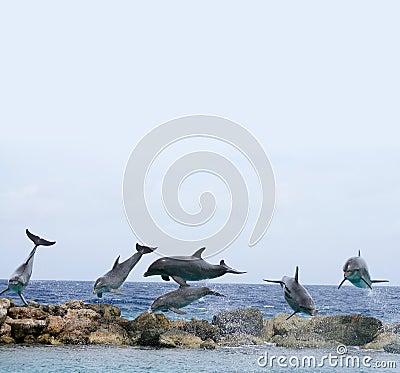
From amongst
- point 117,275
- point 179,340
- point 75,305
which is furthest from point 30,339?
point 117,275

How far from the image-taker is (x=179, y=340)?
41.8ft

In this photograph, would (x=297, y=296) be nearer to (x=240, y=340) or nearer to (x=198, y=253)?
(x=198, y=253)

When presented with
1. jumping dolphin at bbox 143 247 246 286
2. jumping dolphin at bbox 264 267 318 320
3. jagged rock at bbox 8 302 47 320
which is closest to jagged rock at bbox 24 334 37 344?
jagged rock at bbox 8 302 47 320

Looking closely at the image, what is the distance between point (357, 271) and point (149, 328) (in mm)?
5559

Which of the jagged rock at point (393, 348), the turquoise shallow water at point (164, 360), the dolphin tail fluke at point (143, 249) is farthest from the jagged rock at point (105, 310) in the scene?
the jagged rock at point (393, 348)

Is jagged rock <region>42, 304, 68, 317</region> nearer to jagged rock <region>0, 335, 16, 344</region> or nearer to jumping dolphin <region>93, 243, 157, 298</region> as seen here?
jagged rock <region>0, 335, 16, 344</region>

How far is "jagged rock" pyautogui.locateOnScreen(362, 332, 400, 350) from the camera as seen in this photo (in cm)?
1285

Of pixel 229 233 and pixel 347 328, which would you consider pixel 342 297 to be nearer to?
pixel 347 328

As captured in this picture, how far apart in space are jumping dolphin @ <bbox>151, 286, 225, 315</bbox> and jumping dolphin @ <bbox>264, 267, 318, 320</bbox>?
1.24 metres

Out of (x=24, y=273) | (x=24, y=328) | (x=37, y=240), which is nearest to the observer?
(x=37, y=240)

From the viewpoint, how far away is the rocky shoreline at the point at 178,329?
40.9 ft

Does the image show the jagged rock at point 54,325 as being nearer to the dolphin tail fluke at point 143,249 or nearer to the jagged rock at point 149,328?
the jagged rock at point 149,328

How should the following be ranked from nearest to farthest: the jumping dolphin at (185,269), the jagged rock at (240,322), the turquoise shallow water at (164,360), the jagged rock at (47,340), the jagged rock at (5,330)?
1. the jumping dolphin at (185,269)
2. the turquoise shallow water at (164,360)
3. the jagged rock at (5,330)
4. the jagged rock at (47,340)
5. the jagged rock at (240,322)

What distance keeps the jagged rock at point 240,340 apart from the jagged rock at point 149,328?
4.87 feet
